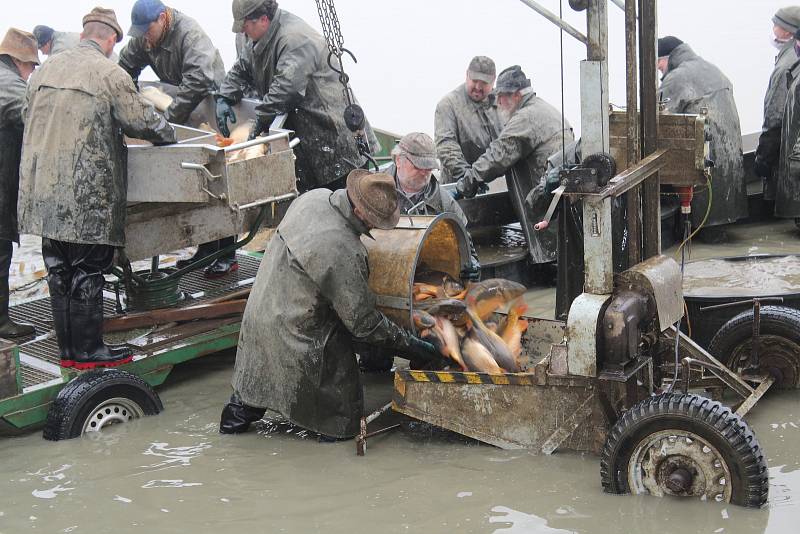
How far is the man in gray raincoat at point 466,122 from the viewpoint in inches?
383

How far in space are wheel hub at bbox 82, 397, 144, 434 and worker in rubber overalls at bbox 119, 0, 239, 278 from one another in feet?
6.81

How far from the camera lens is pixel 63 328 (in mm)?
6352

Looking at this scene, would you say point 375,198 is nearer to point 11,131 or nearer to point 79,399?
point 79,399

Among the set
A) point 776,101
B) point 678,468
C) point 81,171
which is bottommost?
point 678,468

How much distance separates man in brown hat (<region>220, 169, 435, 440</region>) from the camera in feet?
18.4

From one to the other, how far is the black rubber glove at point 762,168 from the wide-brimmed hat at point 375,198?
20.0ft

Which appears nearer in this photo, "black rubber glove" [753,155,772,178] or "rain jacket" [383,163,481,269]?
"rain jacket" [383,163,481,269]

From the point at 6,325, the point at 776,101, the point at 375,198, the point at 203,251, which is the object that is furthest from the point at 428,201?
the point at 776,101

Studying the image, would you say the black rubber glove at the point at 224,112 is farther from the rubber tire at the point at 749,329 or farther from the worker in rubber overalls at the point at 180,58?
the rubber tire at the point at 749,329

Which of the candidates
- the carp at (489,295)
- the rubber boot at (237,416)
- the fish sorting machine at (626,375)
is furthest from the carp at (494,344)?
the rubber boot at (237,416)

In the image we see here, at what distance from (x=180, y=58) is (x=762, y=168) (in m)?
5.99

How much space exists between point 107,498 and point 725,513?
3034 mm

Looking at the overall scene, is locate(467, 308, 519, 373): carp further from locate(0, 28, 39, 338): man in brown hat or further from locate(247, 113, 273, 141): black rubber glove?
locate(0, 28, 39, 338): man in brown hat

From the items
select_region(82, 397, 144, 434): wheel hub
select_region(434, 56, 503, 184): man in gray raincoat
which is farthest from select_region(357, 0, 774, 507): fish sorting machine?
select_region(434, 56, 503, 184): man in gray raincoat
